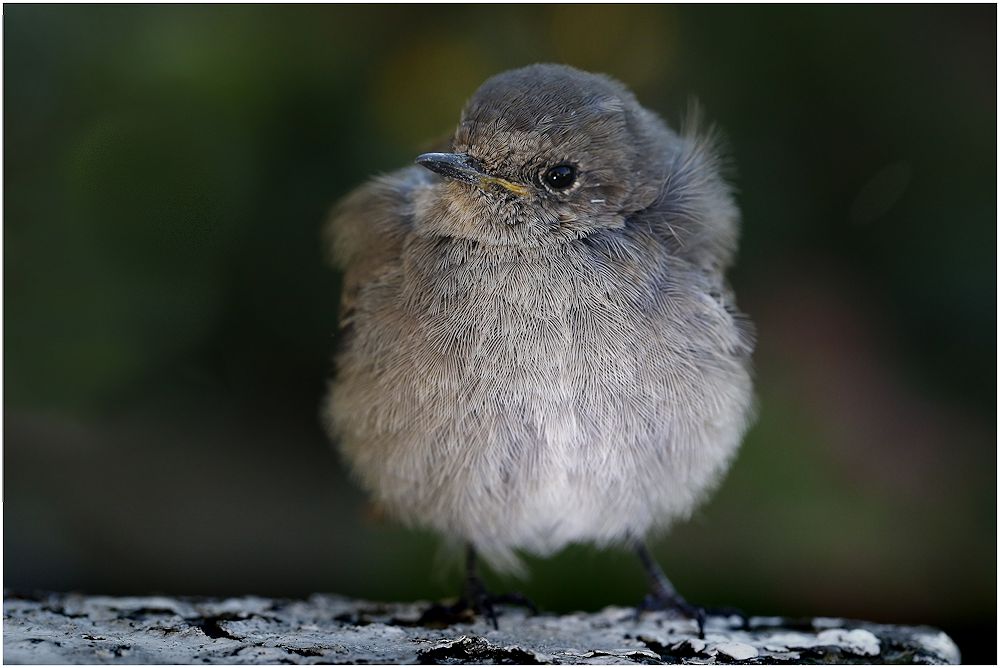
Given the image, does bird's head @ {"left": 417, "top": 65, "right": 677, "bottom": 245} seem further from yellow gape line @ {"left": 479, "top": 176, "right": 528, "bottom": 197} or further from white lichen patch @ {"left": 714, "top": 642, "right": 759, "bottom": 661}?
white lichen patch @ {"left": 714, "top": 642, "right": 759, "bottom": 661}

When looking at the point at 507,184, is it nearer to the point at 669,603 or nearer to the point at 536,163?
the point at 536,163

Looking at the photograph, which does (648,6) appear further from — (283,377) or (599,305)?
(283,377)

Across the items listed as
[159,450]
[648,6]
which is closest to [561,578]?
[159,450]

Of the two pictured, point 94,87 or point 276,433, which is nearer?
point 94,87

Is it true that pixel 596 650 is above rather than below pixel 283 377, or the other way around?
below

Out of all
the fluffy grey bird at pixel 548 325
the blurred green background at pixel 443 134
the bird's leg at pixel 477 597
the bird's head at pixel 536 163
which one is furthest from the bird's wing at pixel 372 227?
the bird's leg at pixel 477 597

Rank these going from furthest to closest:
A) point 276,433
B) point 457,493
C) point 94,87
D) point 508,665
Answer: point 276,433, point 94,87, point 457,493, point 508,665

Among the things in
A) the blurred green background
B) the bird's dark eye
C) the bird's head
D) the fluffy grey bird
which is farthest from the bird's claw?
the bird's dark eye
